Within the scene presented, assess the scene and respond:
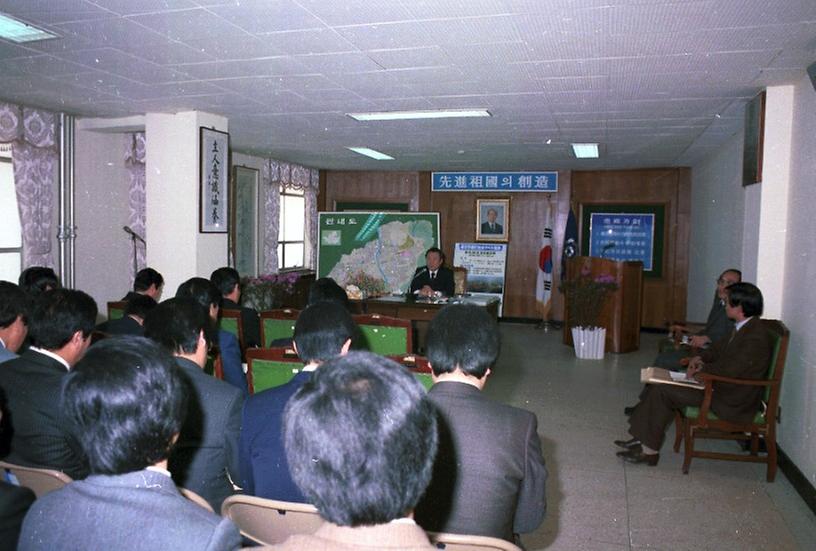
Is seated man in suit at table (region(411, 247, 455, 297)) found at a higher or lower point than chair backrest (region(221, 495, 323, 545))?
higher

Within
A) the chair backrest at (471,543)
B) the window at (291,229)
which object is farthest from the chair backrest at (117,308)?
the window at (291,229)

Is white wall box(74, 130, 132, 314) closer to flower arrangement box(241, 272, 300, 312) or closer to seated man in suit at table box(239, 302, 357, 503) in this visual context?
flower arrangement box(241, 272, 300, 312)

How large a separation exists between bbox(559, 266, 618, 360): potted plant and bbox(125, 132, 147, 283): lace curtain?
5227mm

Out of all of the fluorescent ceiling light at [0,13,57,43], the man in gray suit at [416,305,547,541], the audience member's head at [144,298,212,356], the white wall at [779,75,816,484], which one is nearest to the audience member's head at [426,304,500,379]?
the man in gray suit at [416,305,547,541]

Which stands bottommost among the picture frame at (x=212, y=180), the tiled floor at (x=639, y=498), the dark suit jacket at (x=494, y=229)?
the tiled floor at (x=639, y=498)

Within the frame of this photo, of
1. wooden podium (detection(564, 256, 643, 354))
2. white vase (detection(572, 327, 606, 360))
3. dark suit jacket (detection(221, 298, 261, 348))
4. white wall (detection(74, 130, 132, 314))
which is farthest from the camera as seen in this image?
wooden podium (detection(564, 256, 643, 354))

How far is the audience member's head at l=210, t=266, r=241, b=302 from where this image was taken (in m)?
4.64

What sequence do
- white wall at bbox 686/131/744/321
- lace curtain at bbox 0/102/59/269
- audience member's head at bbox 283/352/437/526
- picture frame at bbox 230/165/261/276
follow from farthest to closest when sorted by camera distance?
picture frame at bbox 230/165/261/276 → white wall at bbox 686/131/744/321 → lace curtain at bbox 0/102/59/269 → audience member's head at bbox 283/352/437/526

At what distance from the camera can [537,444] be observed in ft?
6.00

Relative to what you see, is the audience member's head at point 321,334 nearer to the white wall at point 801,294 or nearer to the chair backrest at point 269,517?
the chair backrest at point 269,517

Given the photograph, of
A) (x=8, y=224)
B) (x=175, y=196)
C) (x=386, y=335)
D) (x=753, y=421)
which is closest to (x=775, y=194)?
(x=753, y=421)

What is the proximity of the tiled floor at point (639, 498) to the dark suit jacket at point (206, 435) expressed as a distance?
5.79 ft

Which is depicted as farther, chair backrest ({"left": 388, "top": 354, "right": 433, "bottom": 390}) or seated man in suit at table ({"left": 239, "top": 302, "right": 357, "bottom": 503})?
chair backrest ({"left": 388, "top": 354, "right": 433, "bottom": 390})

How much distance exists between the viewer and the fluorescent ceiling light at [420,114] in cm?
581
